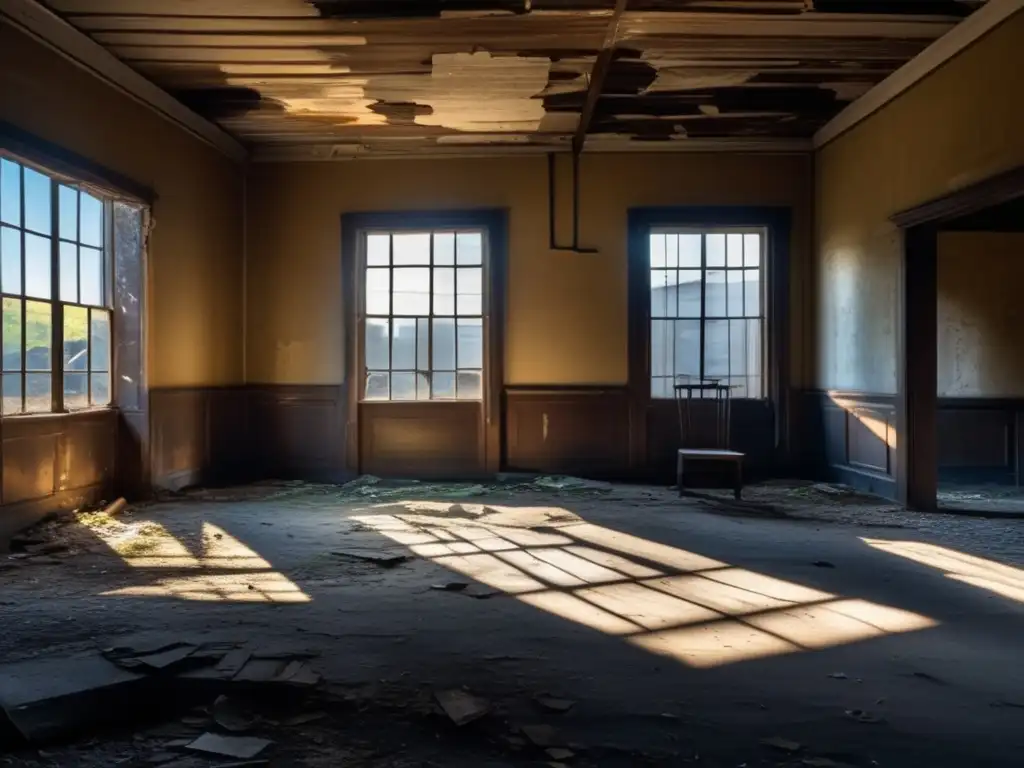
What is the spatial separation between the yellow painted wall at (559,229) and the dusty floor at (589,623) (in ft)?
8.15

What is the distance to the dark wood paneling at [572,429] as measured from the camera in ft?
26.8

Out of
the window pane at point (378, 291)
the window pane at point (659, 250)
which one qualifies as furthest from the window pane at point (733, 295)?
the window pane at point (378, 291)

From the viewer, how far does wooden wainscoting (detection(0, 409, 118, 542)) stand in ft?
16.4

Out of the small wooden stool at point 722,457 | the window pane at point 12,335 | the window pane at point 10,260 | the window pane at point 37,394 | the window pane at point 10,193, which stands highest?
the window pane at point 10,193

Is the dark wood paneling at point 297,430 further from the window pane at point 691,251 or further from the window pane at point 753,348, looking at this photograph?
the window pane at point 753,348

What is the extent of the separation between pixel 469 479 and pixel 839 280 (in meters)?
4.08

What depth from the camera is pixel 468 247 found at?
27.3ft

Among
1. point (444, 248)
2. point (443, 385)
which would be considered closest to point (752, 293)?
point (444, 248)

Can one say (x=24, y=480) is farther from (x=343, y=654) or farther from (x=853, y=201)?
(x=853, y=201)

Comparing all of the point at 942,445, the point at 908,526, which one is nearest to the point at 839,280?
the point at 942,445

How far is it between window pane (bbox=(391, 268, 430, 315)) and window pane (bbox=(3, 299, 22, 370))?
3722 mm

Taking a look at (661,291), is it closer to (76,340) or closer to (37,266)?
(76,340)

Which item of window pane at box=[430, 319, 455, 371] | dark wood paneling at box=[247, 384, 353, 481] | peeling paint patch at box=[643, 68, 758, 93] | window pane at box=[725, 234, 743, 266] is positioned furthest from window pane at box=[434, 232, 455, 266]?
window pane at box=[725, 234, 743, 266]

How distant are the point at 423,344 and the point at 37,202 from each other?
3.80m
